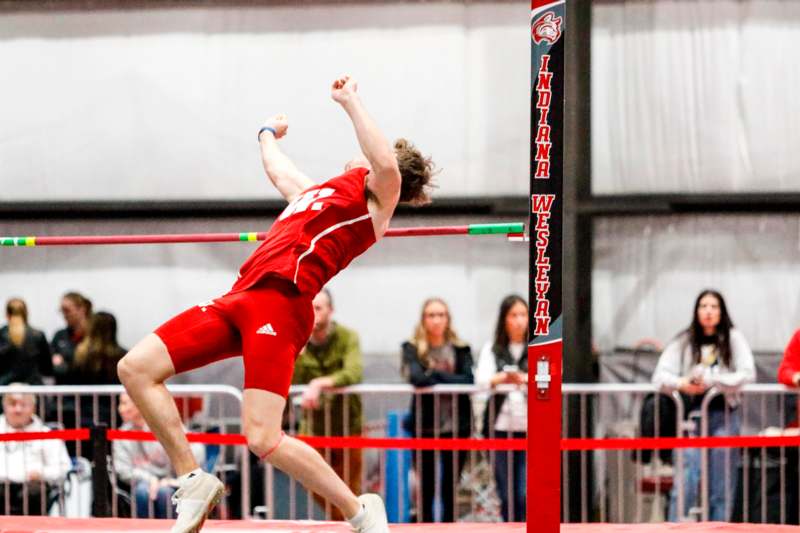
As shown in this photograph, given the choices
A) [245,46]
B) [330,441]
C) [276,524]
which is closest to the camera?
[276,524]

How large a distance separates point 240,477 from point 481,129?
3.42 m

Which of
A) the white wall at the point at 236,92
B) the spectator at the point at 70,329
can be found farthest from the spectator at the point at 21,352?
the white wall at the point at 236,92

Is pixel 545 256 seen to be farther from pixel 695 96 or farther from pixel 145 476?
pixel 695 96

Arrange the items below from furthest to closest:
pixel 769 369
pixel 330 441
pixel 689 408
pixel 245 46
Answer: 1. pixel 245 46
2. pixel 769 369
3. pixel 689 408
4. pixel 330 441

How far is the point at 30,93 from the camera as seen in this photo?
11.5m

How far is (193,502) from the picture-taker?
19.1ft

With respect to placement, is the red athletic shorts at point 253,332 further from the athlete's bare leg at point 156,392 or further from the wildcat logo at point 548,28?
the wildcat logo at point 548,28

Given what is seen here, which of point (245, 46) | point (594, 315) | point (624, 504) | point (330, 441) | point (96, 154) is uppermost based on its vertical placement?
point (245, 46)

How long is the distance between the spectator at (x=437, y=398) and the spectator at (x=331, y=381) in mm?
405

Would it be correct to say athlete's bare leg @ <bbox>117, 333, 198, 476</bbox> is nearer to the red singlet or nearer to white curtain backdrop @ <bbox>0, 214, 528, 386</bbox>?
the red singlet

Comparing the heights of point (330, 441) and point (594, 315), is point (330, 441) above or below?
below

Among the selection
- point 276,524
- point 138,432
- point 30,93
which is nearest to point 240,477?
point 138,432

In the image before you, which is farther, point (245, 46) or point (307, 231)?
point (245, 46)

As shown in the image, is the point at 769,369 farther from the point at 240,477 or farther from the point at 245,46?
the point at 245,46
